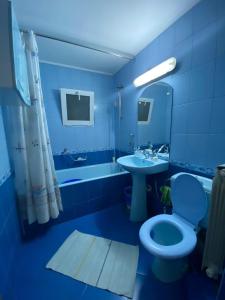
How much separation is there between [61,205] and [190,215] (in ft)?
4.74

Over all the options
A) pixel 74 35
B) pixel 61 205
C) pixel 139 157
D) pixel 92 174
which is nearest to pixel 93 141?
pixel 92 174

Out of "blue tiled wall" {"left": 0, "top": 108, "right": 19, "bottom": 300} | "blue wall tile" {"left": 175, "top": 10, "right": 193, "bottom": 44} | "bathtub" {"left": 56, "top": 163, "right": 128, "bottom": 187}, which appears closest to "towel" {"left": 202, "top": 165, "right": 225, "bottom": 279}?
"blue wall tile" {"left": 175, "top": 10, "right": 193, "bottom": 44}

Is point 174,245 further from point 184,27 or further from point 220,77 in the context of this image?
point 184,27

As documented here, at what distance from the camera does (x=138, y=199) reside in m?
1.92

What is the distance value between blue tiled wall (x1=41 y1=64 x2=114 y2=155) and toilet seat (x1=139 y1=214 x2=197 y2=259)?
1.91 metres

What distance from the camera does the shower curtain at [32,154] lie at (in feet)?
5.00

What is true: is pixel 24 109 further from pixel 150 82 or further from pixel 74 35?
pixel 150 82

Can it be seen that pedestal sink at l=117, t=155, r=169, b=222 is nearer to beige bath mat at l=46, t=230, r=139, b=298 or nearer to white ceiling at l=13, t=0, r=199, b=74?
beige bath mat at l=46, t=230, r=139, b=298

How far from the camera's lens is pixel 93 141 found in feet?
9.53

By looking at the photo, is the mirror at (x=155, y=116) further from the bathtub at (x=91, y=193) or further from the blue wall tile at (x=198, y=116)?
the bathtub at (x=91, y=193)

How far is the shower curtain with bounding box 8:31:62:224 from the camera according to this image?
1524mm

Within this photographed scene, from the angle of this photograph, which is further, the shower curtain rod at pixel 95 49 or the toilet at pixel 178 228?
the shower curtain rod at pixel 95 49

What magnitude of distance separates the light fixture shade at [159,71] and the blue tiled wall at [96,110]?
3.23 ft

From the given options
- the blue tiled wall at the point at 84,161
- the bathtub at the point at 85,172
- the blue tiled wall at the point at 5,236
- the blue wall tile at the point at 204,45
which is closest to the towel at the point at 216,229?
the blue wall tile at the point at 204,45
